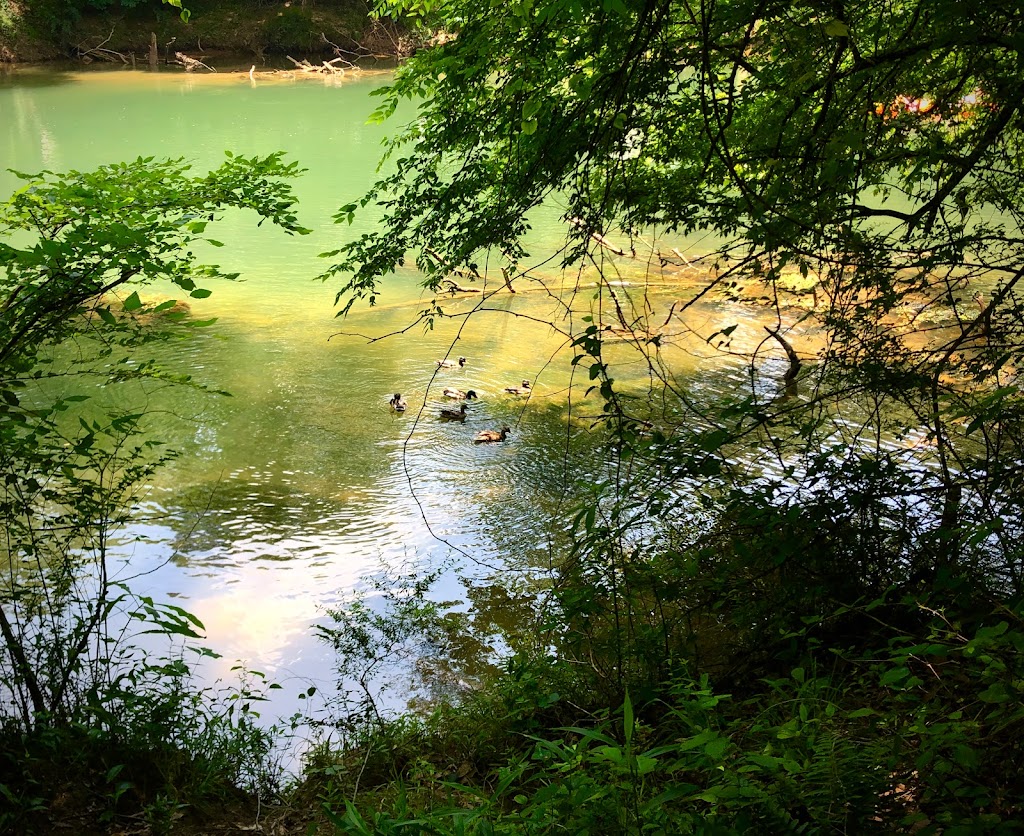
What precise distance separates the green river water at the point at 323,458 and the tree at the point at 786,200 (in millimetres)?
896

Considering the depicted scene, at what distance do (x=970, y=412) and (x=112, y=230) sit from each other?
301cm

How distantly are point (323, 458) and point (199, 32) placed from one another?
33.3 meters

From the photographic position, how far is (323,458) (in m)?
8.01

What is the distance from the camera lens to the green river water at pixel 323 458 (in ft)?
19.5

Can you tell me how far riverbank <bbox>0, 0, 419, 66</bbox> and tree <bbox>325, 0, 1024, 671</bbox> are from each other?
100 ft

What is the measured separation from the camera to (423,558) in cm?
639

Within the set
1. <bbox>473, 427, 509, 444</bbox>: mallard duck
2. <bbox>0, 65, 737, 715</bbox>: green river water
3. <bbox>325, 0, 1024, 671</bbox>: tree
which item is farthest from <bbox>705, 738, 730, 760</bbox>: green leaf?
<bbox>473, 427, 509, 444</bbox>: mallard duck

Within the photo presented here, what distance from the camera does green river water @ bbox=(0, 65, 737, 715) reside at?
5.95 metres

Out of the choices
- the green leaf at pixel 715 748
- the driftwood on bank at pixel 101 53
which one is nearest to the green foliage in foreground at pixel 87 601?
the green leaf at pixel 715 748

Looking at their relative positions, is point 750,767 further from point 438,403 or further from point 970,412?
point 438,403

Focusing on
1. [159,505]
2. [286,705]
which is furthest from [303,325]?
[286,705]

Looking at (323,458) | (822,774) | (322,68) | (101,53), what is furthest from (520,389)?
(101,53)

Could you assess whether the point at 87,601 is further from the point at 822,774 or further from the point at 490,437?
the point at 490,437

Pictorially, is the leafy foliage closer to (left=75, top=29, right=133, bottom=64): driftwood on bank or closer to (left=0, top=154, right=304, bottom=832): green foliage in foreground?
(left=0, top=154, right=304, bottom=832): green foliage in foreground
